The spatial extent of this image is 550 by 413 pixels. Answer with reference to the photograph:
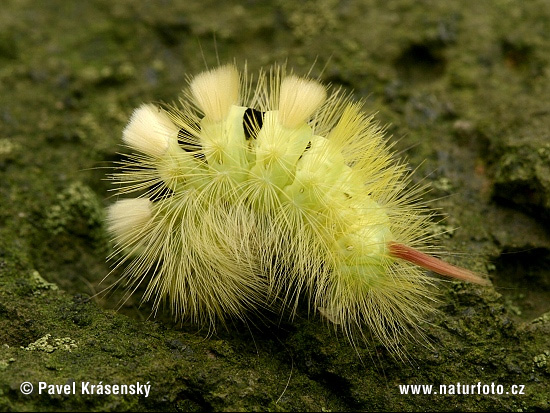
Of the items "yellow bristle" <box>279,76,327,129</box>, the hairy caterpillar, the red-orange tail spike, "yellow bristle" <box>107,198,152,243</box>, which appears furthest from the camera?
"yellow bristle" <box>107,198,152,243</box>

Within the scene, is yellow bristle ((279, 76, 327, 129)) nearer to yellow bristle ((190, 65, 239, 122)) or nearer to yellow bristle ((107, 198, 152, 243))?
yellow bristle ((190, 65, 239, 122))

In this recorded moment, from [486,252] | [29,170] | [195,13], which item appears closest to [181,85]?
[195,13]

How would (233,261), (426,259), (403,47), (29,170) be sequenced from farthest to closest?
(403,47) → (29,170) → (233,261) → (426,259)

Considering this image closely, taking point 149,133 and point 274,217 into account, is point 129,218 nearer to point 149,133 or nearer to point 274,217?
point 149,133

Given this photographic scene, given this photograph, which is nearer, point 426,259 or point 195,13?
point 426,259

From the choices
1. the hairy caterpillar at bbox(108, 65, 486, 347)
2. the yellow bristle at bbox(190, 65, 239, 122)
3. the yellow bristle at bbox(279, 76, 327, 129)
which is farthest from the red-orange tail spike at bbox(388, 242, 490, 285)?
the yellow bristle at bbox(190, 65, 239, 122)

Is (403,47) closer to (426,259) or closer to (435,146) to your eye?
(435,146)

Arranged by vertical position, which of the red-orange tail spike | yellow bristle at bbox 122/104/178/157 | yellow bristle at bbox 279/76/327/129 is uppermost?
yellow bristle at bbox 279/76/327/129
